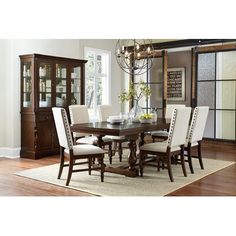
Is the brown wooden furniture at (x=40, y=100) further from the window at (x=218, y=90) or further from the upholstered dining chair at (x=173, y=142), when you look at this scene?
the window at (x=218, y=90)

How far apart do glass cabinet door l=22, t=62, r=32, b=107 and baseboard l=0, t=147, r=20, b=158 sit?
87 centimetres

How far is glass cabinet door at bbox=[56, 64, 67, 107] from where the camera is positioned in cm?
688

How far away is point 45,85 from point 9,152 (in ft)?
4.72

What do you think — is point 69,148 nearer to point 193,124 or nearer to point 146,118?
point 146,118

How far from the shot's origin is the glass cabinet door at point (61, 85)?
688 centimetres

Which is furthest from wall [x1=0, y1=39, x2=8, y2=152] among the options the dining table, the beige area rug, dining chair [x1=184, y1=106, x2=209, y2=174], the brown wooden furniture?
dining chair [x1=184, y1=106, x2=209, y2=174]

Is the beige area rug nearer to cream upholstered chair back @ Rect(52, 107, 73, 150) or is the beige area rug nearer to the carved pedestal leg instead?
the carved pedestal leg

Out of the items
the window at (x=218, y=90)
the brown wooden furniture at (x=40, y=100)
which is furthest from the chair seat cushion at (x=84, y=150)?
the window at (x=218, y=90)

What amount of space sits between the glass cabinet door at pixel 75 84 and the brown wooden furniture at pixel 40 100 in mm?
296

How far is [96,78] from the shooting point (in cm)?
890

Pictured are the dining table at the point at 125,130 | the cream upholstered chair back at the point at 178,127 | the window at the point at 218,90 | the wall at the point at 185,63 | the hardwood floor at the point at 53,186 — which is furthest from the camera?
the wall at the point at 185,63

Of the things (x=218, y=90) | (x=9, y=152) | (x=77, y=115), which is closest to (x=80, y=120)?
(x=77, y=115)
